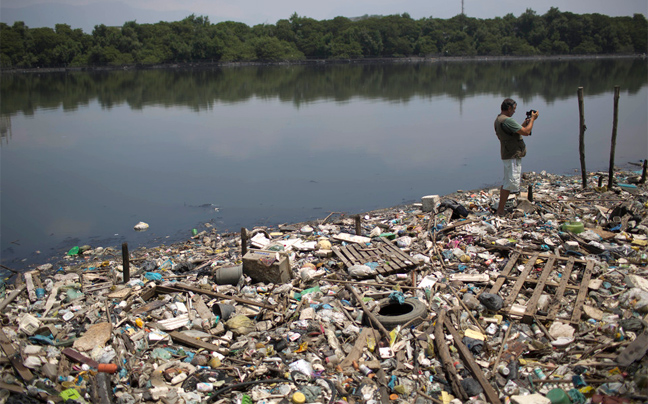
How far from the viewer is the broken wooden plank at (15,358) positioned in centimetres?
494

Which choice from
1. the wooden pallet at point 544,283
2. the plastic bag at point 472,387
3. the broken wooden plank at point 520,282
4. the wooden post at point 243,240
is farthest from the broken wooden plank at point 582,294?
the wooden post at point 243,240

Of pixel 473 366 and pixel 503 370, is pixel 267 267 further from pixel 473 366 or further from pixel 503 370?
pixel 503 370

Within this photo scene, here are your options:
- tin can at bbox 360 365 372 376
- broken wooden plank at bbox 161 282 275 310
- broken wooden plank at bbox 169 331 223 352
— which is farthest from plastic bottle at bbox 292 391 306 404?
broken wooden plank at bbox 161 282 275 310

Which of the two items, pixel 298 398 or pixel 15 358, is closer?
pixel 298 398

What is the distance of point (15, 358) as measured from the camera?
17.0 feet

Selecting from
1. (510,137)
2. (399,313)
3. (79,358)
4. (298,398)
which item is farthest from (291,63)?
(298,398)

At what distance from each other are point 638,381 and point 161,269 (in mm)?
7036

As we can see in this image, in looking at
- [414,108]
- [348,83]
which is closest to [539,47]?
[348,83]

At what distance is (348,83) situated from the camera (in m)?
49.6

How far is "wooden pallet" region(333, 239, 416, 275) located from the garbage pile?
0.04 meters

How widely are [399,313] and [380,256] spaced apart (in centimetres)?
154

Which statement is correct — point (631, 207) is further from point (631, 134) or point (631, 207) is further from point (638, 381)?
point (631, 134)

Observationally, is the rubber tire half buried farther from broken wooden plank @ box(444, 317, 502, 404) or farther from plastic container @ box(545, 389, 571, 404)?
plastic container @ box(545, 389, 571, 404)

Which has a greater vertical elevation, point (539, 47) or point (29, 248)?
point (539, 47)
